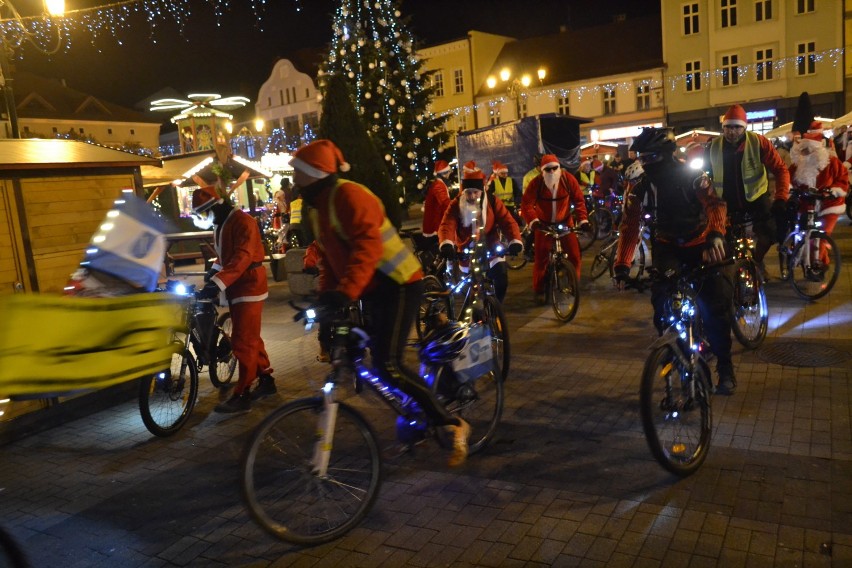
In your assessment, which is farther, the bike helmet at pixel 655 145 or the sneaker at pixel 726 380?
the sneaker at pixel 726 380

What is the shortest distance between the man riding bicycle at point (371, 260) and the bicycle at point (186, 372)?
5.94 feet

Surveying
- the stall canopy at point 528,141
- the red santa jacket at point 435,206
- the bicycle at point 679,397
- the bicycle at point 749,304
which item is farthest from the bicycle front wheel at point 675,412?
the stall canopy at point 528,141

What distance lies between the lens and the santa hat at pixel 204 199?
609 cm

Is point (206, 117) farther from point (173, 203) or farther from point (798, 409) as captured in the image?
point (798, 409)

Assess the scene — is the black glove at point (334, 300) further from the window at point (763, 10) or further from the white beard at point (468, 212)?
the window at point (763, 10)

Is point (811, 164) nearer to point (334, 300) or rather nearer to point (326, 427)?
point (334, 300)

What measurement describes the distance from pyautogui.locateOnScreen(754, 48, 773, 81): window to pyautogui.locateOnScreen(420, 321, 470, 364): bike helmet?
132 ft

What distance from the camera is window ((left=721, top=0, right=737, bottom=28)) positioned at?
127 feet

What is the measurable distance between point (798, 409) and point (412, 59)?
58.5ft

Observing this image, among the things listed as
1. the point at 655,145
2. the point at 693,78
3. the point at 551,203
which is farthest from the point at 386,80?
the point at 693,78

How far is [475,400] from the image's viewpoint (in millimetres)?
4742


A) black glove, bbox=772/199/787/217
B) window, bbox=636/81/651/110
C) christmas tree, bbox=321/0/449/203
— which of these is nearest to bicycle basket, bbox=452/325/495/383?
black glove, bbox=772/199/787/217

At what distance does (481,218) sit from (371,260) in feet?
12.9

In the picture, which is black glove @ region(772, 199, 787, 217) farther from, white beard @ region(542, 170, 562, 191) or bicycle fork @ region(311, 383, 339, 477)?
bicycle fork @ region(311, 383, 339, 477)
